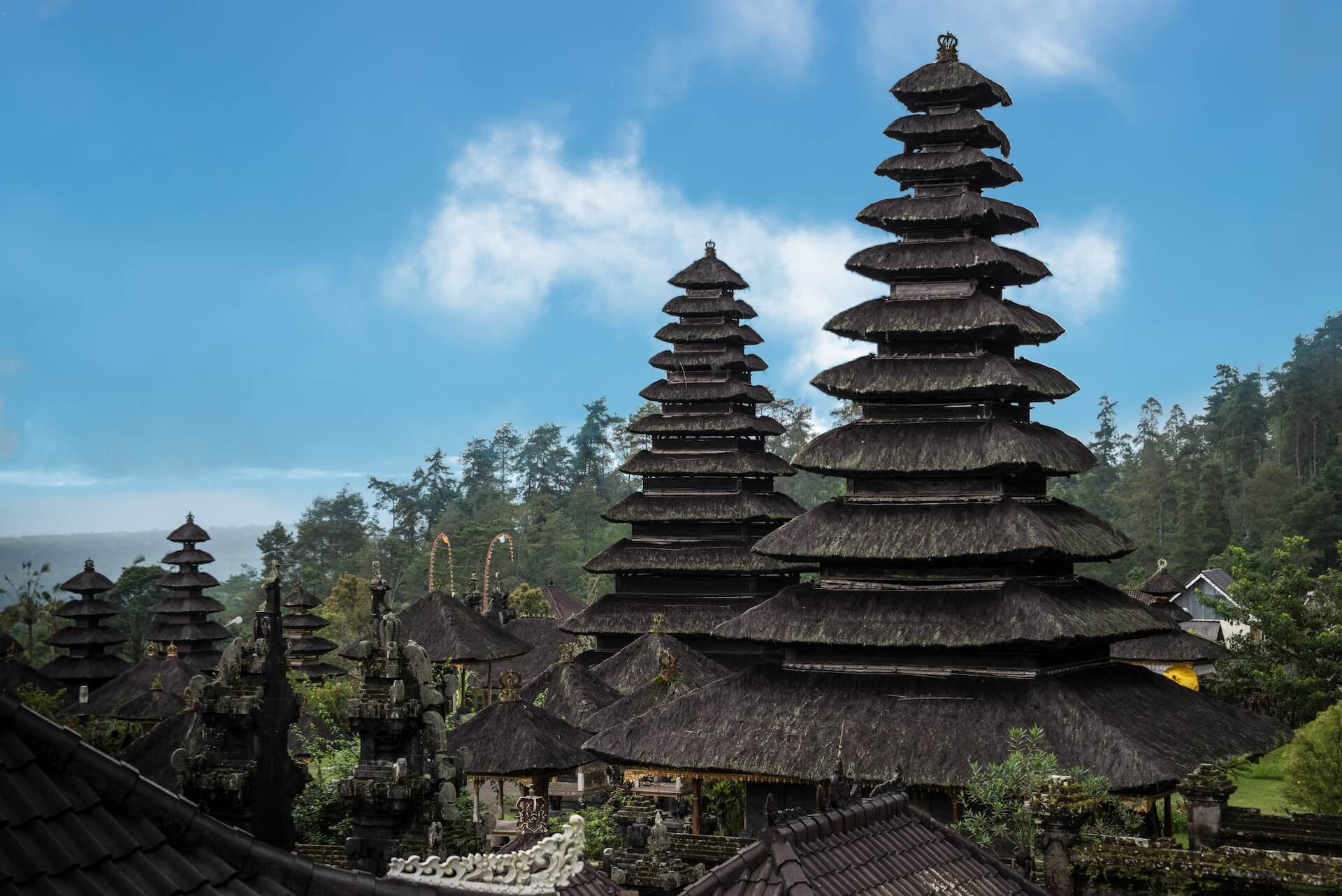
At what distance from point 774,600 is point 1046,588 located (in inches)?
203

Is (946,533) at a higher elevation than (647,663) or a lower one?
higher

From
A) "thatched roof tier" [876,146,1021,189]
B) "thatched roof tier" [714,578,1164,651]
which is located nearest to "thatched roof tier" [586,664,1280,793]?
"thatched roof tier" [714,578,1164,651]

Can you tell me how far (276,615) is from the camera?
12727 mm

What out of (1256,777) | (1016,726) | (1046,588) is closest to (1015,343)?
(1046,588)

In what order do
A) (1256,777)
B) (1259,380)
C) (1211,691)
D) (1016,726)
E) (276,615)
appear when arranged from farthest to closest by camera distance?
1. (1259,380)
2. (1211,691)
3. (1256,777)
4. (1016,726)
5. (276,615)

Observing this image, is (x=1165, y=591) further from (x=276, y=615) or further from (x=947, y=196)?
(x=276, y=615)

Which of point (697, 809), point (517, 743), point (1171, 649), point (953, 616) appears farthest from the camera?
point (1171, 649)

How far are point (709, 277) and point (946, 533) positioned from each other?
19.1 m

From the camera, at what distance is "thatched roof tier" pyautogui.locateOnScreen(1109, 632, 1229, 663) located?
47.1m

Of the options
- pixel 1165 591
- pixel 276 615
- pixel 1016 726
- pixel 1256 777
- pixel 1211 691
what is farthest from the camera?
pixel 1165 591

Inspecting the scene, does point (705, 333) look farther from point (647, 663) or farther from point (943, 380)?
point (943, 380)

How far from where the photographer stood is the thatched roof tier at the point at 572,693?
35.6 m

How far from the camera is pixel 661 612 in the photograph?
41.0 meters

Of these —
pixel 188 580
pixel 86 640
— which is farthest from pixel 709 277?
pixel 86 640
